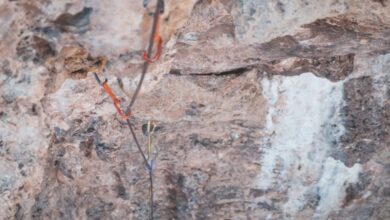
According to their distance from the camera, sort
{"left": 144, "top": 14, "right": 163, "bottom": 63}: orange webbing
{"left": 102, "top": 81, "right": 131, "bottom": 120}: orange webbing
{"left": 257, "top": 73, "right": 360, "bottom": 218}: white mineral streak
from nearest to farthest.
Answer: {"left": 144, "top": 14, "right": 163, "bottom": 63}: orange webbing → {"left": 102, "top": 81, "right": 131, "bottom": 120}: orange webbing → {"left": 257, "top": 73, "right": 360, "bottom": 218}: white mineral streak

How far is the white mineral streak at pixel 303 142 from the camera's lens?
2.52m

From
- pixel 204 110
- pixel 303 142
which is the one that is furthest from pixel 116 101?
pixel 303 142

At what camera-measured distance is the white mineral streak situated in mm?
2520

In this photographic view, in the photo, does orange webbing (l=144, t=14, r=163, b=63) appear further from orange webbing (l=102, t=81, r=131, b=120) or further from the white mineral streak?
the white mineral streak

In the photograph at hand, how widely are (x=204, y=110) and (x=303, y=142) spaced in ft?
2.31

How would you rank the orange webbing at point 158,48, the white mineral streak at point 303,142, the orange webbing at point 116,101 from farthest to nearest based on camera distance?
the white mineral streak at point 303,142 → the orange webbing at point 116,101 → the orange webbing at point 158,48

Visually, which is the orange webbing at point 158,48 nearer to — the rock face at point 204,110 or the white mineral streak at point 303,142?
the rock face at point 204,110

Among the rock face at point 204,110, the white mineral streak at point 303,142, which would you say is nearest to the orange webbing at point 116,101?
the rock face at point 204,110

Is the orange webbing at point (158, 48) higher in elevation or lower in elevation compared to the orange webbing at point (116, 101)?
higher

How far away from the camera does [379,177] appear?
116 inches

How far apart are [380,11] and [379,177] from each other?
1548mm

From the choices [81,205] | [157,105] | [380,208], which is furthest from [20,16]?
[380,208]

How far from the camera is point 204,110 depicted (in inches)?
101

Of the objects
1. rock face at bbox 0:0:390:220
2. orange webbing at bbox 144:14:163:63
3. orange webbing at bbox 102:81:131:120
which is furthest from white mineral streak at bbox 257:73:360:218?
orange webbing at bbox 144:14:163:63
